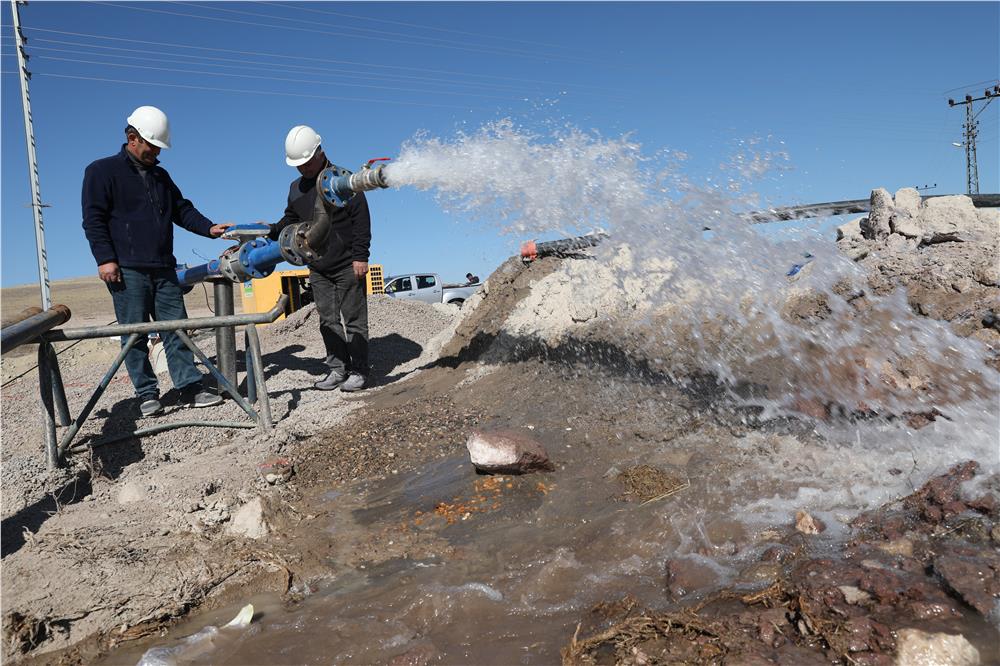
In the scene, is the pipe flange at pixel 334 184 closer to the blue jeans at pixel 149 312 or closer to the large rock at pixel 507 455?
the blue jeans at pixel 149 312

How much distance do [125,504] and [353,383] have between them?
2736 mm

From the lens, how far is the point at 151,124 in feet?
15.9

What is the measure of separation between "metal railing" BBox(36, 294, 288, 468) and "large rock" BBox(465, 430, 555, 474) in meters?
1.72

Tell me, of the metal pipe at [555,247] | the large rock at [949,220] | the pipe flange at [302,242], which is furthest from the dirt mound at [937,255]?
the pipe flange at [302,242]

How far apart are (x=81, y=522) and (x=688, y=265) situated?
3964 mm

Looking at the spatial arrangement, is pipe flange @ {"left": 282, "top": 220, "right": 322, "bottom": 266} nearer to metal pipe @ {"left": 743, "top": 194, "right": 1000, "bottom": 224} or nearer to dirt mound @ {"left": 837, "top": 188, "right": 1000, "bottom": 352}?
metal pipe @ {"left": 743, "top": 194, "right": 1000, "bottom": 224}

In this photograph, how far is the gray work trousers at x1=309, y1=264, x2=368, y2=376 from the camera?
6.11 metres

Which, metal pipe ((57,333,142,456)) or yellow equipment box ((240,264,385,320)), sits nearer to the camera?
metal pipe ((57,333,142,456))

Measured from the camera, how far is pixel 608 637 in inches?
83.1

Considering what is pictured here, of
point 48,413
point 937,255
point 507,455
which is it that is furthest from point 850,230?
point 48,413

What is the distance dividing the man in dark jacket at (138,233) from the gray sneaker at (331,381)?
4.30 ft

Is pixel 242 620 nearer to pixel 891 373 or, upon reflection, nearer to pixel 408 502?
pixel 408 502

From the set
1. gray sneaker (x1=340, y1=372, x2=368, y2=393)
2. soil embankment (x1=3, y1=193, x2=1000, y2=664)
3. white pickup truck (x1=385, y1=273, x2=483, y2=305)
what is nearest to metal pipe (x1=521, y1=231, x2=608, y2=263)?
soil embankment (x1=3, y1=193, x2=1000, y2=664)

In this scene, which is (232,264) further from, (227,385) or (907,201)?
(907,201)
